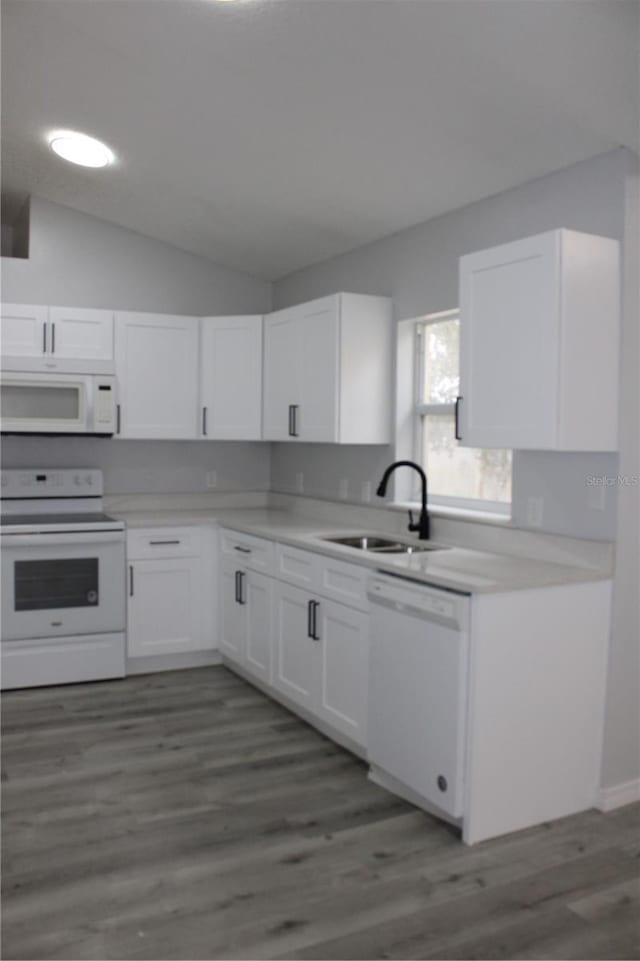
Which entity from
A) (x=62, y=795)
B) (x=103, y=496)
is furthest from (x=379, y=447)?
(x=62, y=795)

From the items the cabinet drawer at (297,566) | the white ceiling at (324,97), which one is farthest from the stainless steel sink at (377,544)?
the white ceiling at (324,97)

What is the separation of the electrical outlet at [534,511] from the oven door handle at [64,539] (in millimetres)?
2276

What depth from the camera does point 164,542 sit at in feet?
14.7

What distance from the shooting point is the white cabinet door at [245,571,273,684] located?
3962 mm

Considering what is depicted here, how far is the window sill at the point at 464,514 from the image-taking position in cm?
335

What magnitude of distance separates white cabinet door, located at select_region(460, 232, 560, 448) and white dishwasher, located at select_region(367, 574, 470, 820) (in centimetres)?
65

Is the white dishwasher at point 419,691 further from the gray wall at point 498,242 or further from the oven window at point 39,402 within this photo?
the oven window at point 39,402

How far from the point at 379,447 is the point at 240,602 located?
1140 mm

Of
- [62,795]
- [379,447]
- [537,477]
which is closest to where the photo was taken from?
[62,795]

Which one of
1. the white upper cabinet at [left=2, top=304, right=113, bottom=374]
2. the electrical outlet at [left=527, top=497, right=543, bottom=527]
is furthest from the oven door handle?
the electrical outlet at [left=527, top=497, right=543, bottom=527]

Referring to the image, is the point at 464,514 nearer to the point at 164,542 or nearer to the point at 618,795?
the point at 618,795

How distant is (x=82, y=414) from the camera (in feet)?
14.6

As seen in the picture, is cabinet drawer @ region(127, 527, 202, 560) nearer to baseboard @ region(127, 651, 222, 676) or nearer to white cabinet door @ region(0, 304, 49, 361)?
baseboard @ region(127, 651, 222, 676)

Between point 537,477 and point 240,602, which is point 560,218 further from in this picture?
point 240,602
